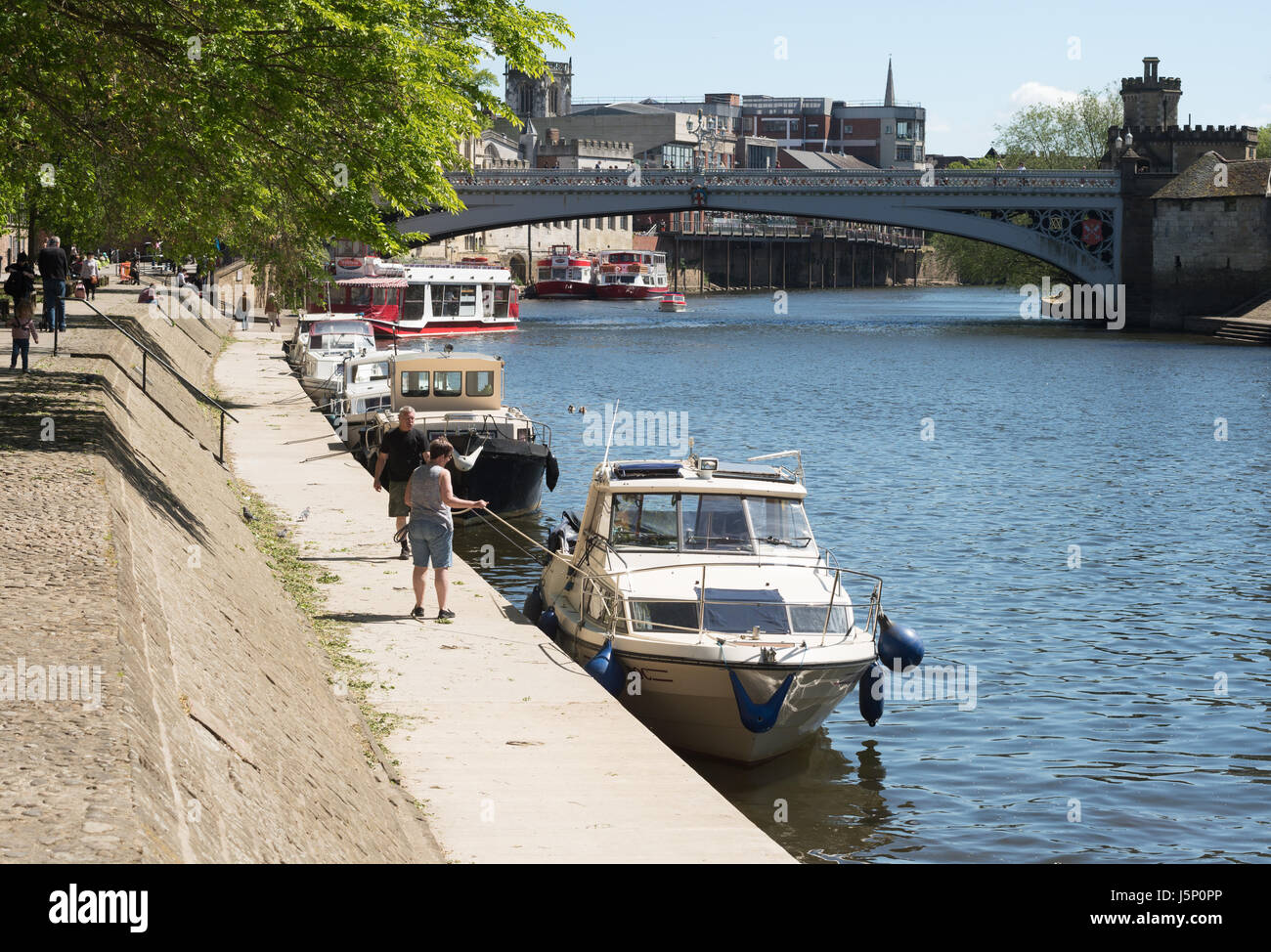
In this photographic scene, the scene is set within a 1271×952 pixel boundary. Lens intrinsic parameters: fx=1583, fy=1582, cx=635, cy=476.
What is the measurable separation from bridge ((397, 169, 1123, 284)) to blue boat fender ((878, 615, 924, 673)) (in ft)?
246

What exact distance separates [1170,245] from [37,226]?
68306 mm

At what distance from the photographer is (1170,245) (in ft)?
302

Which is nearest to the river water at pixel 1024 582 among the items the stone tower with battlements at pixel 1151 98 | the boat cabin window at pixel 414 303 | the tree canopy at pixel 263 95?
the tree canopy at pixel 263 95

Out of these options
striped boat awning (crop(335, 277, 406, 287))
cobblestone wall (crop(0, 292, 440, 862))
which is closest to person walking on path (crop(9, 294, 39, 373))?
cobblestone wall (crop(0, 292, 440, 862))

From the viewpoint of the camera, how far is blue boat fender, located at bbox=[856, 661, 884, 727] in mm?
16781

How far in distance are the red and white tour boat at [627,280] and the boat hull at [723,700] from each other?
125 meters

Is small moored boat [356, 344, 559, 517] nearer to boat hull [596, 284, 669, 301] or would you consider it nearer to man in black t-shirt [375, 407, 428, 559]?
man in black t-shirt [375, 407, 428, 559]

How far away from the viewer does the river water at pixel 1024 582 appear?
48.5 feet

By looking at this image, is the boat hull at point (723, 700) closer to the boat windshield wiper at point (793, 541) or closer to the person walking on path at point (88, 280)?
the boat windshield wiper at point (793, 541)

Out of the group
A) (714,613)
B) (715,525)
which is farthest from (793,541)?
(714,613)

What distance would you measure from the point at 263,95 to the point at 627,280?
403 ft

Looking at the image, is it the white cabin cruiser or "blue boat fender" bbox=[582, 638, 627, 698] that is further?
"blue boat fender" bbox=[582, 638, 627, 698]
